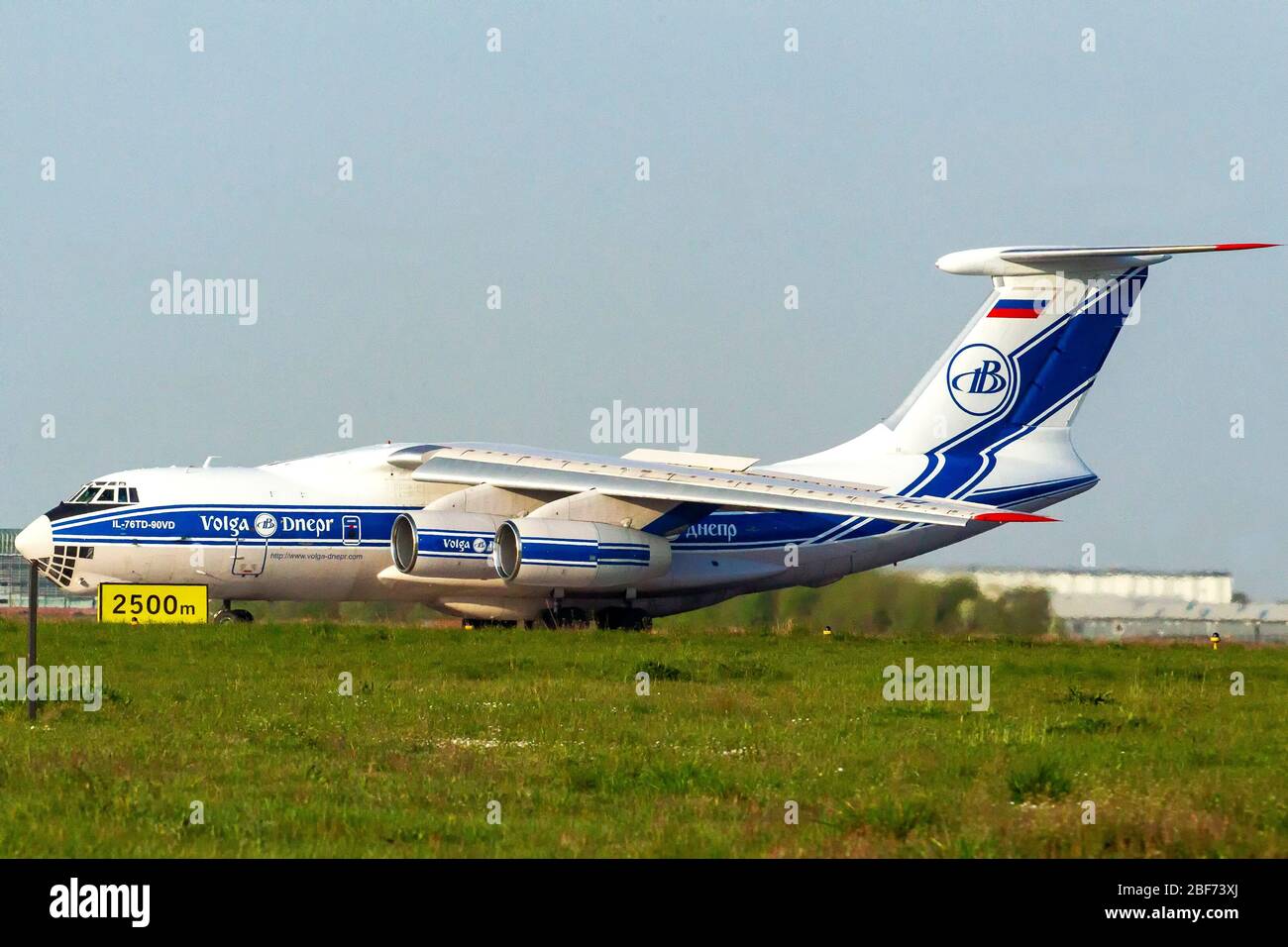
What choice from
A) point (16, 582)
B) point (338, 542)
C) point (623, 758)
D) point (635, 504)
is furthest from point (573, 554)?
point (16, 582)

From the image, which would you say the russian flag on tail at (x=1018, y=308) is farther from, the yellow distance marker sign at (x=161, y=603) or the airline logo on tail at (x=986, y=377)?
the yellow distance marker sign at (x=161, y=603)

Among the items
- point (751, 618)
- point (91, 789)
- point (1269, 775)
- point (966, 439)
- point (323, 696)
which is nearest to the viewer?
point (91, 789)

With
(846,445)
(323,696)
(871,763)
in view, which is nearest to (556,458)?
(846,445)

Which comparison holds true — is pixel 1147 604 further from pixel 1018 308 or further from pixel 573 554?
pixel 573 554

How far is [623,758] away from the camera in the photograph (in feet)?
34.5

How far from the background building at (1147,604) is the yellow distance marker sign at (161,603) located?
11.0 metres

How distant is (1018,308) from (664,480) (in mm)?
6534

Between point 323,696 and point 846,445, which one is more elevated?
Answer: point 846,445

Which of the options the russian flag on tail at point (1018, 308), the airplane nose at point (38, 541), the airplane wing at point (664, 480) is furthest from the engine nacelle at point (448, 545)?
the russian flag on tail at point (1018, 308)
